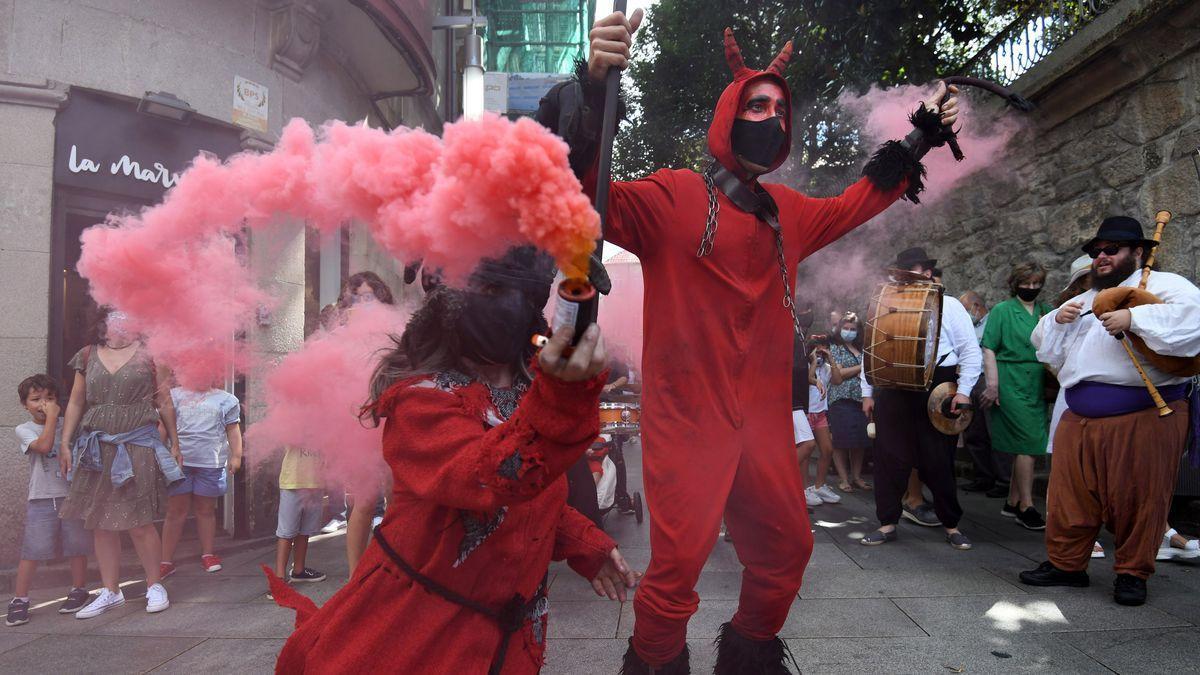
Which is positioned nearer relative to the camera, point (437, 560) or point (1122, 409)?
point (437, 560)

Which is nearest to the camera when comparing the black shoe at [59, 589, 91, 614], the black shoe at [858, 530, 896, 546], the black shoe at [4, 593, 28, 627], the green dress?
the black shoe at [4, 593, 28, 627]

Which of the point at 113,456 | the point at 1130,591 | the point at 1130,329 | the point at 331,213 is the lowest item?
the point at 1130,591

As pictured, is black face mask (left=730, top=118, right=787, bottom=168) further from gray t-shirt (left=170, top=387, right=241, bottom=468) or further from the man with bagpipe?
gray t-shirt (left=170, top=387, right=241, bottom=468)

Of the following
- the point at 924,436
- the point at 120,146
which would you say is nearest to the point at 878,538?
the point at 924,436

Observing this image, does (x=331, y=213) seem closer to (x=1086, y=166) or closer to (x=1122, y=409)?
(x=1122, y=409)

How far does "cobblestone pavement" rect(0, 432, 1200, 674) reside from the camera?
3.40 m

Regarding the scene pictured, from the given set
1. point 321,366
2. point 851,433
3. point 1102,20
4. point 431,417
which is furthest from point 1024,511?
point 431,417

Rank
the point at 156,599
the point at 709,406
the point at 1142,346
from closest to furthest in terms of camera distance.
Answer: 1. the point at 709,406
2. the point at 1142,346
3. the point at 156,599

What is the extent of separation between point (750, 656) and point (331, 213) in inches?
80.5

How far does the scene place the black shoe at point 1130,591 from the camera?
13.1 ft

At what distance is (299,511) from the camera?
482 cm

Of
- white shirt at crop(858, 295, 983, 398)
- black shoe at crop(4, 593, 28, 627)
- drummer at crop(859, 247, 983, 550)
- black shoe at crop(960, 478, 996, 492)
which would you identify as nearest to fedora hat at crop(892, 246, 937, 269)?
drummer at crop(859, 247, 983, 550)

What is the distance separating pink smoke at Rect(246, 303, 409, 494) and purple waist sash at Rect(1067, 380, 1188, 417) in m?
3.90

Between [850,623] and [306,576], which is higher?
[850,623]
